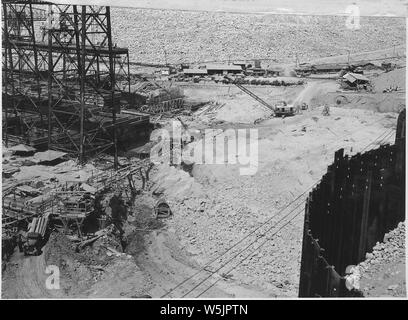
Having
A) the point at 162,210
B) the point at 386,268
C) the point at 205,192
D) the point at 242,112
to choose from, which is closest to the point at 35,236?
the point at 162,210

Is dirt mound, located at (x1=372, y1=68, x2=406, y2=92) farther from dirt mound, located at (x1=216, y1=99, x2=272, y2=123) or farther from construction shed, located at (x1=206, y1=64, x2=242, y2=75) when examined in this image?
construction shed, located at (x1=206, y1=64, x2=242, y2=75)

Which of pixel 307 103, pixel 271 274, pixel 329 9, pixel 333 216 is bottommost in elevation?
pixel 271 274

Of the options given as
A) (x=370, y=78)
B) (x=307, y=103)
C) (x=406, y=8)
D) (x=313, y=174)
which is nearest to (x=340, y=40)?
(x=370, y=78)

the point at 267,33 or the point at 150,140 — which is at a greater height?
the point at 267,33

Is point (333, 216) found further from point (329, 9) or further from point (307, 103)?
point (307, 103)

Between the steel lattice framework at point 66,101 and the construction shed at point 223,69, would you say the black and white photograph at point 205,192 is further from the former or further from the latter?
the construction shed at point 223,69

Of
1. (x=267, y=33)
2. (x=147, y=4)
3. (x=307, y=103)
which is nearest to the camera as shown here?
(x=147, y=4)

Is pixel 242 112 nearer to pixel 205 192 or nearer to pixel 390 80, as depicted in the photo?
pixel 390 80
